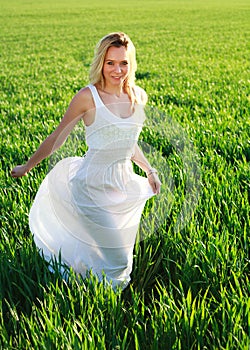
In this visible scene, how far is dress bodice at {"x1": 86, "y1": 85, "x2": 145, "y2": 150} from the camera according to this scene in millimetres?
2562

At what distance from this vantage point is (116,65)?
2553 millimetres

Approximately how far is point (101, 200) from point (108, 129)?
36 cm

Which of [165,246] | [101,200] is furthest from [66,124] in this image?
[165,246]

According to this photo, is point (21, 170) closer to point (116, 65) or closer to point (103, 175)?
point (103, 175)

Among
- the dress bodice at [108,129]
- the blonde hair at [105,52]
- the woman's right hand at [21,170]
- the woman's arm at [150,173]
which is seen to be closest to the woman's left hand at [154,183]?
the woman's arm at [150,173]

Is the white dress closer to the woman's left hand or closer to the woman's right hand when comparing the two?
the woman's left hand

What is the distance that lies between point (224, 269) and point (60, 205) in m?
0.90

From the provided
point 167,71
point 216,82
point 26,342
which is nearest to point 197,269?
point 26,342

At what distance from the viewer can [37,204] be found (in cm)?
300

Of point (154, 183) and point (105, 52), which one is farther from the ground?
point (105, 52)

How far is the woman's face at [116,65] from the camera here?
8.38 feet

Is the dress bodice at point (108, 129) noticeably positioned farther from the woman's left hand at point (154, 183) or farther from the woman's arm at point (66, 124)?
the woman's left hand at point (154, 183)

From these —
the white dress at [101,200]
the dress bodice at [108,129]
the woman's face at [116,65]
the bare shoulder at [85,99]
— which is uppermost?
the woman's face at [116,65]

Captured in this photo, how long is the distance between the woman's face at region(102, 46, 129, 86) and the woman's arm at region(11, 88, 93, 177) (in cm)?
14
